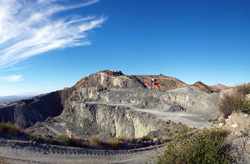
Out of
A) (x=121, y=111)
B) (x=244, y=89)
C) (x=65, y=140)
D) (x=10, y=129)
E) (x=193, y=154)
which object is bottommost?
(x=121, y=111)

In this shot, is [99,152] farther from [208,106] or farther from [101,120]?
[101,120]

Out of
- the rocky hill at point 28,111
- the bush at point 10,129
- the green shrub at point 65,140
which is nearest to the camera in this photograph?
the green shrub at point 65,140

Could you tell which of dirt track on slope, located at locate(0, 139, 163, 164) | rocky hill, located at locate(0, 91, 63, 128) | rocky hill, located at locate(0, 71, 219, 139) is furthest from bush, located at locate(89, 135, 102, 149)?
rocky hill, located at locate(0, 91, 63, 128)

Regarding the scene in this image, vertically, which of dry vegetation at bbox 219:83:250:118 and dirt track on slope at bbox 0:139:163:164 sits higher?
dry vegetation at bbox 219:83:250:118

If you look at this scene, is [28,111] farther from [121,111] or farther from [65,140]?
[65,140]

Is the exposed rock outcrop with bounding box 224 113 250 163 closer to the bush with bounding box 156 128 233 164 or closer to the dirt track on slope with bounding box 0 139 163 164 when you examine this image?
the bush with bounding box 156 128 233 164

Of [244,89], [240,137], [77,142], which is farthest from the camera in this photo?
[244,89]

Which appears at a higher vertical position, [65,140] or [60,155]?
[65,140]

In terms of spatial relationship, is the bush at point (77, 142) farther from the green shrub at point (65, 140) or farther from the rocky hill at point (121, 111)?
the rocky hill at point (121, 111)

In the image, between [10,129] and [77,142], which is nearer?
[77,142]

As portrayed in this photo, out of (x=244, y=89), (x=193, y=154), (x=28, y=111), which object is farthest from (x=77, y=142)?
(x=28, y=111)

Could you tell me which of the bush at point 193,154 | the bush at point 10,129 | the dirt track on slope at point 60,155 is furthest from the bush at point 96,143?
the bush at point 193,154

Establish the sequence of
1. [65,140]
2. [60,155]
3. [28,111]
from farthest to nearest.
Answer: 1. [28,111]
2. [65,140]
3. [60,155]

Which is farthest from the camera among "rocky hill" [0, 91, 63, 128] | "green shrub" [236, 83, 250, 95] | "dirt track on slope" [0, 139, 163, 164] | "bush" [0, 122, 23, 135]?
"rocky hill" [0, 91, 63, 128]
